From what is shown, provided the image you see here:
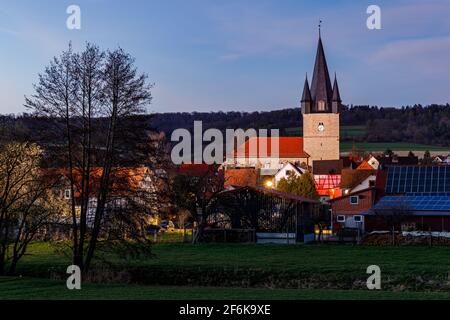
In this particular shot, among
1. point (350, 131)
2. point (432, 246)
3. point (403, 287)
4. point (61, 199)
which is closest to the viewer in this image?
point (403, 287)

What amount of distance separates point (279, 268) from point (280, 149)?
93968 mm

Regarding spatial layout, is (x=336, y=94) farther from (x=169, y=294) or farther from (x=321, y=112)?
(x=169, y=294)

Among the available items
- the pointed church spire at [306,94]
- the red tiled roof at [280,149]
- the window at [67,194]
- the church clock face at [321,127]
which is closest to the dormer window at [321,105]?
the pointed church spire at [306,94]

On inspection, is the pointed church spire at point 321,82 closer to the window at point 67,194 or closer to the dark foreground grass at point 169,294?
the window at point 67,194

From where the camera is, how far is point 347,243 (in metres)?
43.4

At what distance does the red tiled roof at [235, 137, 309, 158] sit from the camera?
120306mm

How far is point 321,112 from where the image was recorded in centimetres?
11000

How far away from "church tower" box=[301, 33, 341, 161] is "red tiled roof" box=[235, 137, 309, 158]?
4.50m

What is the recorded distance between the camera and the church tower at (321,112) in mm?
106438

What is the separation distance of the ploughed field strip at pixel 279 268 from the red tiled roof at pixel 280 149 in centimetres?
8296

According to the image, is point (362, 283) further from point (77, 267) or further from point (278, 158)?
point (278, 158)

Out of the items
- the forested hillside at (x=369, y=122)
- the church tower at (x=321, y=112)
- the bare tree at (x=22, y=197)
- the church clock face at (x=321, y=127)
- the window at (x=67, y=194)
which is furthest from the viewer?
the forested hillside at (x=369, y=122)

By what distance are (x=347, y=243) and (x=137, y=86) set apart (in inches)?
858
